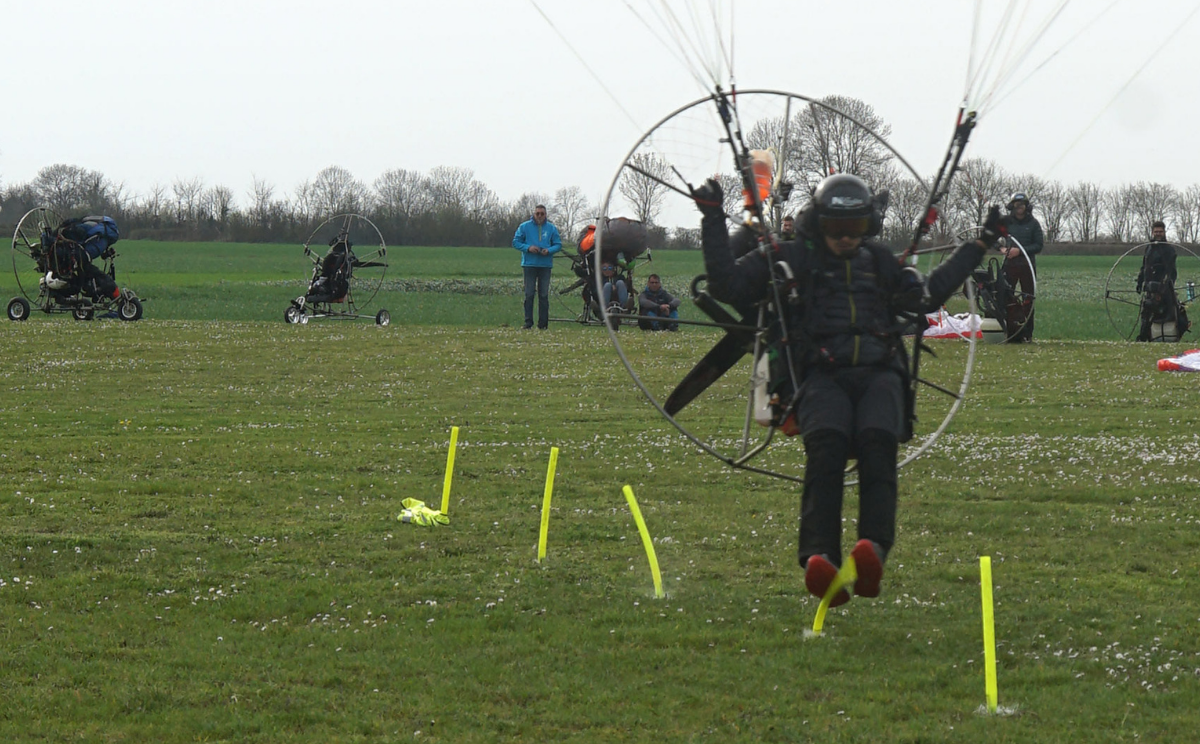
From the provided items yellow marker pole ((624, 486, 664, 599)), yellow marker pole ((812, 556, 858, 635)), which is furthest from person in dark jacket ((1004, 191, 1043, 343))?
yellow marker pole ((812, 556, 858, 635))

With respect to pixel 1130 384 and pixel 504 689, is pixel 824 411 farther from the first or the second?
pixel 1130 384

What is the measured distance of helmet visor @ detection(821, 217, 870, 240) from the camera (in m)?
7.56

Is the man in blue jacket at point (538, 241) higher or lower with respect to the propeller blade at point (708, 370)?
higher

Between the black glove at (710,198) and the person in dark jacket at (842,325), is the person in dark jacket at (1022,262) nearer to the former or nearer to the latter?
the person in dark jacket at (842,325)

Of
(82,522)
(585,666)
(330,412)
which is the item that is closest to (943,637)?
(585,666)

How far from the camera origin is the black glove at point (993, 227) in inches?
305

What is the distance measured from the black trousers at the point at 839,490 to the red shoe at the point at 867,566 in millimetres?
234

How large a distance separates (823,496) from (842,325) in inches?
41.3

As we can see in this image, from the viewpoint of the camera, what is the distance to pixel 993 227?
7.80 metres

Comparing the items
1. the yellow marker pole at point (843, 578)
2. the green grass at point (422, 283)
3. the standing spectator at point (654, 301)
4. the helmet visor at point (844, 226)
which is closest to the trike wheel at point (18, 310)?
the green grass at point (422, 283)

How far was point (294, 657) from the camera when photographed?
7.21 m

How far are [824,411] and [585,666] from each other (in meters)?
1.87

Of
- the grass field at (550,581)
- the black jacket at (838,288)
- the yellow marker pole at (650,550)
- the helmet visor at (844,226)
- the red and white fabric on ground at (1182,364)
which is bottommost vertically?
the grass field at (550,581)

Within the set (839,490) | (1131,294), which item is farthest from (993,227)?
(1131,294)
